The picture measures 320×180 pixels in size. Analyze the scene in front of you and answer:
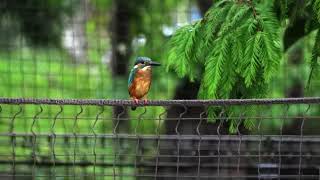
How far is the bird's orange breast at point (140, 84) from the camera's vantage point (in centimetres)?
343

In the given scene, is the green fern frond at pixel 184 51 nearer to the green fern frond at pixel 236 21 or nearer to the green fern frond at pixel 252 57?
the green fern frond at pixel 236 21

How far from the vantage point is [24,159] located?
4.65 m

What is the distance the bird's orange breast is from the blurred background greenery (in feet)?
5.42

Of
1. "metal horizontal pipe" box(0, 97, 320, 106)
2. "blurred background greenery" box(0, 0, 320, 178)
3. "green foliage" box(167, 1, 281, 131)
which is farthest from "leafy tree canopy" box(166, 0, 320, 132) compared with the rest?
"blurred background greenery" box(0, 0, 320, 178)

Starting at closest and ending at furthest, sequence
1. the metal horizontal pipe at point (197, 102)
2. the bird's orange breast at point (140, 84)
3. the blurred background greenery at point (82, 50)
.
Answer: the metal horizontal pipe at point (197, 102) < the bird's orange breast at point (140, 84) < the blurred background greenery at point (82, 50)

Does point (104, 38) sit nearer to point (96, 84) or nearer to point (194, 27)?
point (96, 84)

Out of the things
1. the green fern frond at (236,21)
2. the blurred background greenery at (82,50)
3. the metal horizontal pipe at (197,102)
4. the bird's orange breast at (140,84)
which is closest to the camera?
the metal horizontal pipe at (197,102)

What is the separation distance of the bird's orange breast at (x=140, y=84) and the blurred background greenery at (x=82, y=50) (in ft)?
5.42

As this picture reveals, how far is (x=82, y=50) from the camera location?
5.83m

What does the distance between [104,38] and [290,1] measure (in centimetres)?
307

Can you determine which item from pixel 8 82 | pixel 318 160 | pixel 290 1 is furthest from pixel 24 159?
pixel 290 1

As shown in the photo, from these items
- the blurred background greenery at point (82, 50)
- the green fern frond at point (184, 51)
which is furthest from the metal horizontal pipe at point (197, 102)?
the blurred background greenery at point (82, 50)

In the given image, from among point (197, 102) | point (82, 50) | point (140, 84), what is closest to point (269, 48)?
point (197, 102)

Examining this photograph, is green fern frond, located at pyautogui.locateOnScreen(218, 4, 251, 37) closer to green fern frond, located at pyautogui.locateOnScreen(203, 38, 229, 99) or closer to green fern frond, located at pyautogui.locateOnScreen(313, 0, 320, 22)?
green fern frond, located at pyautogui.locateOnScreen(203, 38, 229, 99)
